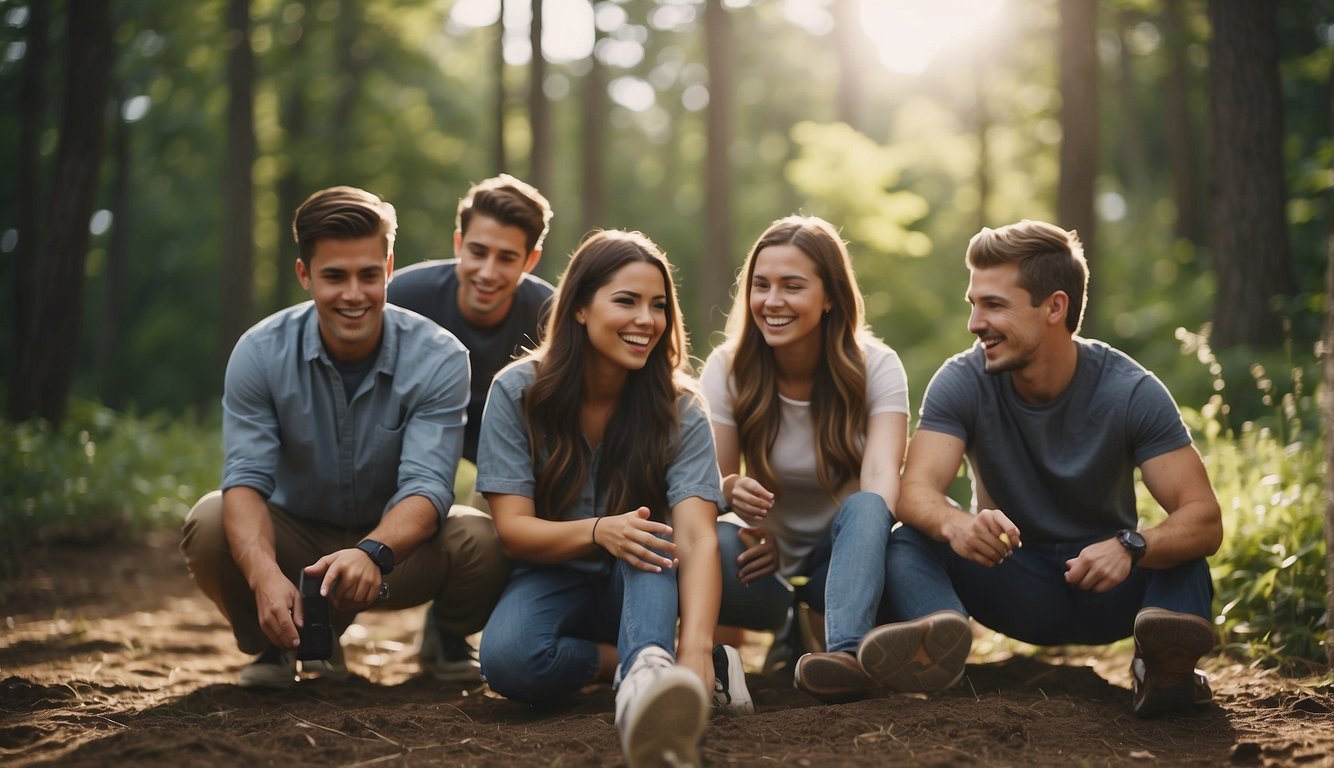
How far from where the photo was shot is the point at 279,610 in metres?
3.19

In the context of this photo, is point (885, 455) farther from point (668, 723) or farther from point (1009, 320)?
point (668, 723)

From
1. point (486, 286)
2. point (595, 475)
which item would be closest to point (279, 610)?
point (595, 475)

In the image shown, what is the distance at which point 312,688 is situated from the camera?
3.68 metres

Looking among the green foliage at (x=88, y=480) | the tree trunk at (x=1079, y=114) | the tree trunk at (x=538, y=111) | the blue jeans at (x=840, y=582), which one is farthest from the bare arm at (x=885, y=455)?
the tree trunk at (x=538, y=111)

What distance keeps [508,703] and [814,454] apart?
1318mm

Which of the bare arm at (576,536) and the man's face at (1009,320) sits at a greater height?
the man's face at (1009,320)

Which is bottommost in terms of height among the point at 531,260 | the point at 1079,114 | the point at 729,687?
the point at 729,687

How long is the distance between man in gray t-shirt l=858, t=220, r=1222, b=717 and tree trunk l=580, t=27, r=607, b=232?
43.5 feet

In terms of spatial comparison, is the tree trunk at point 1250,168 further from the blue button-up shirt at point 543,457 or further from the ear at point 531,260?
the blue button-up shirt at point 543,457

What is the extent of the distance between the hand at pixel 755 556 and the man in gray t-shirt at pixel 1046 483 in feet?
1.43

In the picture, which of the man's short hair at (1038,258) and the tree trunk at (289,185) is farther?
the tree trunk at (289,185)

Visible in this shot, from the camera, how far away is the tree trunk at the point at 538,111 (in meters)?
13.8

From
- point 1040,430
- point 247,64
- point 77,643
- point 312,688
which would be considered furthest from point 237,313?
point 1040,430

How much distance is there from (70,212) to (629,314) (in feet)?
20.8
